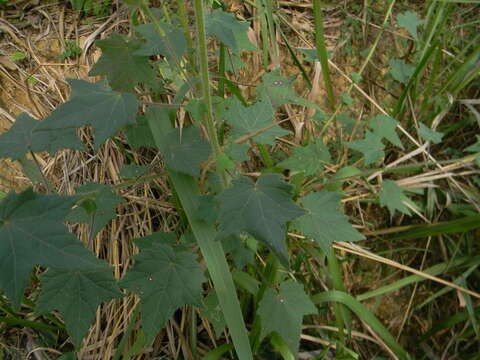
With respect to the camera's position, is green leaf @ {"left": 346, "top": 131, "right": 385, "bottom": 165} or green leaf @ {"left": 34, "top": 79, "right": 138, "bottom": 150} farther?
green leaf @ {"left": 346, "top": 131, "right": 385, "bottom": 165}

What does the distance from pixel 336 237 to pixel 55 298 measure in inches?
24.6

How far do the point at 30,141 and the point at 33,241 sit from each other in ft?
1.17

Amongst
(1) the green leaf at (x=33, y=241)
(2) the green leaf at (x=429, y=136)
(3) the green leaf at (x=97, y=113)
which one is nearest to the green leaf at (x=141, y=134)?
(3) the green leaf at (x=97, y=113)

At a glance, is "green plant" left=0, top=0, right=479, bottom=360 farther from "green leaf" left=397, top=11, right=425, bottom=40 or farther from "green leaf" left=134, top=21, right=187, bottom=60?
"green leaf" left=397, top=11, right=425, bottom=40

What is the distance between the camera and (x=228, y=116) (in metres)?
0.95

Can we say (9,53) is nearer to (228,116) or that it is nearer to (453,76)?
(228,116)

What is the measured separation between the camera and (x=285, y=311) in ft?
3.19

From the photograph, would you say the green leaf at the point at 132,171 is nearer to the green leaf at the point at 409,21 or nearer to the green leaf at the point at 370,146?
the green leaf at the point at 370,146

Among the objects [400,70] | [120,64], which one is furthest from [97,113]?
[400,70]

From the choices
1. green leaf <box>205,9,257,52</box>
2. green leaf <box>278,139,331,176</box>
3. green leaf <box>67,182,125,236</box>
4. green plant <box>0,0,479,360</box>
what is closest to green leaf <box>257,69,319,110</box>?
green plant <box>0,0,479,360</box>

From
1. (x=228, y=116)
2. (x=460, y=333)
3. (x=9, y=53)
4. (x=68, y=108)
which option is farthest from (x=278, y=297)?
(x=9, y=53)

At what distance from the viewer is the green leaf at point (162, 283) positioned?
→ 0.79 m

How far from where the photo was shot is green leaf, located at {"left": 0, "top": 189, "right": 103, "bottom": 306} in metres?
0.60

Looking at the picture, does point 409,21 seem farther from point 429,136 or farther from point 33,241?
point 33,241
